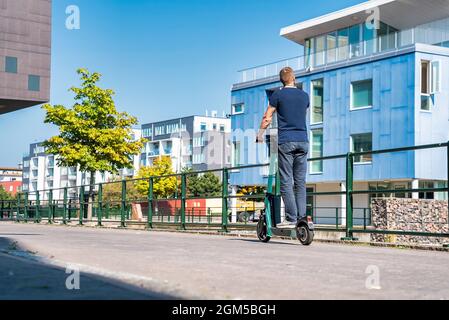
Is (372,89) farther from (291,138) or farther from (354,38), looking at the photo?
(291,138)

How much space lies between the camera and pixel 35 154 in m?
159

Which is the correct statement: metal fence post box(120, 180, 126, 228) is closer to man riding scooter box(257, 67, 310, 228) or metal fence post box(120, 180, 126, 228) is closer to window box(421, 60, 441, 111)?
man riding scooter box(257, 67, 310, 228)

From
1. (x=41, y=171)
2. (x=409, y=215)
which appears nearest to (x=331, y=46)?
(x=409, y=215)

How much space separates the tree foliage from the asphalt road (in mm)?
30366

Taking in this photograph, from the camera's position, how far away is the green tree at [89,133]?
3678cm

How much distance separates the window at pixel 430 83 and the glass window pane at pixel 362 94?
10.6 feet

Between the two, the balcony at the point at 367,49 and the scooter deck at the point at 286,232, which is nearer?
Result: the scooter deck at the point at 286,232

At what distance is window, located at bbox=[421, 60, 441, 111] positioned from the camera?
37.9 metres

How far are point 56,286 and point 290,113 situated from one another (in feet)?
15.4

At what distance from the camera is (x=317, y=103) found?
1736 inches

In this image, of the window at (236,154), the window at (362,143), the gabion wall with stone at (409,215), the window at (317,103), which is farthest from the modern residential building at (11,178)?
the gabion wall with stone at (409,215)

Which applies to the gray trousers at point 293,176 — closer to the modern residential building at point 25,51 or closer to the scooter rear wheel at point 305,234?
the scooter rear wheel at point 305,234
